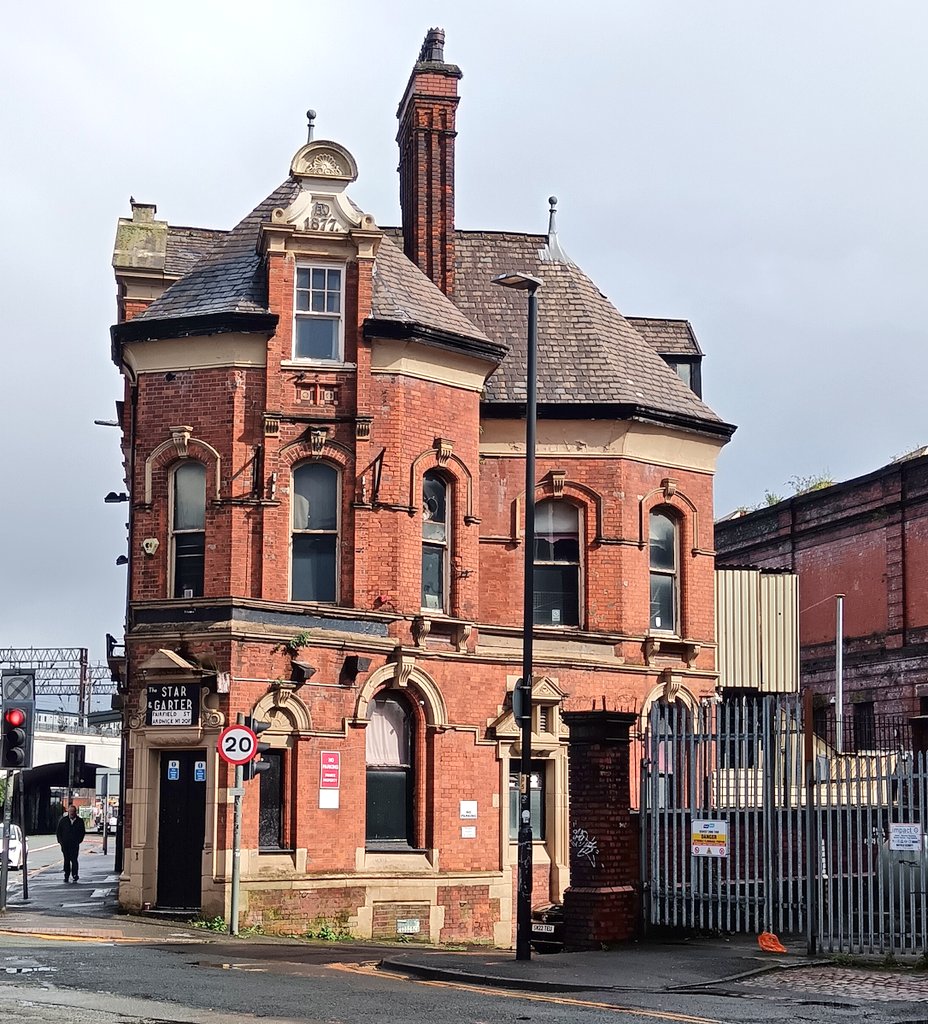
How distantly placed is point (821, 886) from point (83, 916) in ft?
35.6

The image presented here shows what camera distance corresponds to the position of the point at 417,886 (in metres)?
24.5

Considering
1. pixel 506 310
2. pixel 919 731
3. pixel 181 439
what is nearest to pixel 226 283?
pixel 181 439

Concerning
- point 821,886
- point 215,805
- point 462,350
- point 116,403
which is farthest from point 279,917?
point 116,403

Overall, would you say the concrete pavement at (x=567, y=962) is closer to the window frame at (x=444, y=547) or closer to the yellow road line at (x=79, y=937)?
the yellow road line at (x=79, y=937)

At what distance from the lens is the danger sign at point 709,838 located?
766 inches

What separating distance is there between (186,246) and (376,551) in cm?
Answer: 945

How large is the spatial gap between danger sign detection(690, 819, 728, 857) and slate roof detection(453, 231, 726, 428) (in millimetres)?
10787

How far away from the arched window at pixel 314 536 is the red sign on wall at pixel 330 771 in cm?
282

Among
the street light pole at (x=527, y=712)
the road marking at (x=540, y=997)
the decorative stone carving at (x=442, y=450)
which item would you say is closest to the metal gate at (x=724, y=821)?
the street light pole at (x=527, y=712)

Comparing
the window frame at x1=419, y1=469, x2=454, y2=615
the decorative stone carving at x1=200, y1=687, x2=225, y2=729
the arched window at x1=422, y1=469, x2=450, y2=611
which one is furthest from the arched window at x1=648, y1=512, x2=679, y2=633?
the decorative stone carving at x1=200, y1=687, x2=225, y2=729

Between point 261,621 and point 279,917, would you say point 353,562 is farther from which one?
point 279,917

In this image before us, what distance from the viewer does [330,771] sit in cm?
2366

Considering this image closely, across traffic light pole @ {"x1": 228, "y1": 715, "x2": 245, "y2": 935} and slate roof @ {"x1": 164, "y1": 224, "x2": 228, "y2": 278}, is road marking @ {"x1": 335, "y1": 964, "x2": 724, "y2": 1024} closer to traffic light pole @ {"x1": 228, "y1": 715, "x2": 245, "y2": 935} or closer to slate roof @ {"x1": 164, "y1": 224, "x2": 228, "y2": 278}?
traffic light pole @ {"x1": 228, "y1": 715, "x2": 245, "y2": 935}

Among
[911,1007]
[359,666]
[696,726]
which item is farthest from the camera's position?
[359,666]
